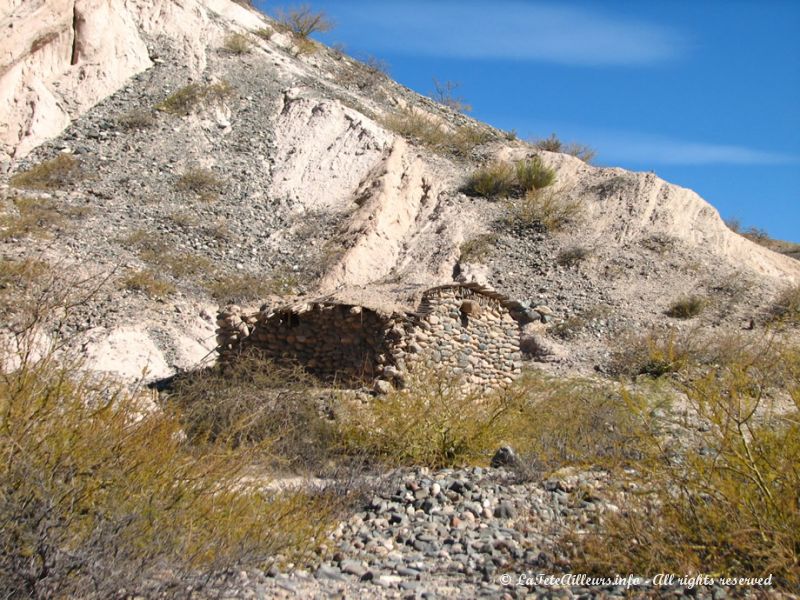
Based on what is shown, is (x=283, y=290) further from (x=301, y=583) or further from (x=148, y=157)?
(x=301, y=583)

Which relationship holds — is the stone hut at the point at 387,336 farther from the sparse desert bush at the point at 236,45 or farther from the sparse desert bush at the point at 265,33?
the sparse desert bush at the point at 265,33

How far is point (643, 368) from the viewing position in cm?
1546

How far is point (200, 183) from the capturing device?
2059cm

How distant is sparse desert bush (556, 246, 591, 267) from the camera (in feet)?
66.6

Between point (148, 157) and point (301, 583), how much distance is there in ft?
59.0

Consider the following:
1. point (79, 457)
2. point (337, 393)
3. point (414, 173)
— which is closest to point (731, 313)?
point (414, 173)

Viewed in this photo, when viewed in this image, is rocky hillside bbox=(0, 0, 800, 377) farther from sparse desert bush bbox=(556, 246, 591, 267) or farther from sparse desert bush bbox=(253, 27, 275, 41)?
sparse desert bush bbox=(253, 27, 275, 41)

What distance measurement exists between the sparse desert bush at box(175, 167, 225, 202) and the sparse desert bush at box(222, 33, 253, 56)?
6.31 metres

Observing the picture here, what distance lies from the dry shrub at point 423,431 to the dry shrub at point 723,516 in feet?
11.1

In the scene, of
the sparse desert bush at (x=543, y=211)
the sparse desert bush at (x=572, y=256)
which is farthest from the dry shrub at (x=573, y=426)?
the sparse desert bush at (x=543, y=211)

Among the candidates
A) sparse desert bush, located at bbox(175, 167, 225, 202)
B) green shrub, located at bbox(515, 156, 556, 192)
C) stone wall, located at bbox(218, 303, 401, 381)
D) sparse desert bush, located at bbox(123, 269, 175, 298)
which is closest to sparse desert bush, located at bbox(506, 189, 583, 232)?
green shrub, located at bbox(515, 156, 556, 192)

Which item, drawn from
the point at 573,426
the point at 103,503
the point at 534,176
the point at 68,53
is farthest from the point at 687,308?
the point at 68,53

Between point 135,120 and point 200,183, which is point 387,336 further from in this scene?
point 135,120

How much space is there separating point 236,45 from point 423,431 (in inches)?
803
